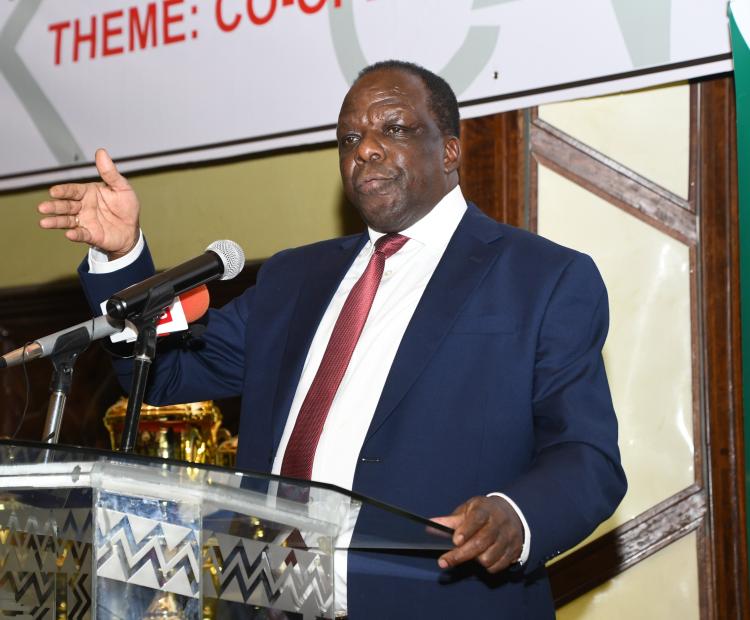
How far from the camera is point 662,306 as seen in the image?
292cm

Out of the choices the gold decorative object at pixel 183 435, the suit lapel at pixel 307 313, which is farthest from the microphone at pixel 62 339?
the gold decorative object at pixel 183 435

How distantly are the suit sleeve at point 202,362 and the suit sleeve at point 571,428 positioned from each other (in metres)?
0.62

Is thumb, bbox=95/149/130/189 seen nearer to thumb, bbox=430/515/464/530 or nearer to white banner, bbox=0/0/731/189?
thumb, bbox=430/515/464/530

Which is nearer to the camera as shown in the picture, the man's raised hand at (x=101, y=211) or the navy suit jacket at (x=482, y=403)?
the navy suit jacket at (x=482, y=403)

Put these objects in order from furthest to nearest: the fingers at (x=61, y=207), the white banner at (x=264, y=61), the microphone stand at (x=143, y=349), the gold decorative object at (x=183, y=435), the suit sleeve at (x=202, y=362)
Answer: the gold decorative object at (x=183, y=435) → the white banner at (x=264, y=61) → the suit sleeve at (x=202, y=362) → the fingers at (x=61, y=207) → the microphone stand at (x=143, y=349)

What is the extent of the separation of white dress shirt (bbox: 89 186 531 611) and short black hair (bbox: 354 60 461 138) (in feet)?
0.46

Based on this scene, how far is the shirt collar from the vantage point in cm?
213

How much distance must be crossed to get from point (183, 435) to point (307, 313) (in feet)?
4.34

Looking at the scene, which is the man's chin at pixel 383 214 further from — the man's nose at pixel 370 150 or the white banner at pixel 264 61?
the white banner at pixel 264 61

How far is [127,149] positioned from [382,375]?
70.2 inches

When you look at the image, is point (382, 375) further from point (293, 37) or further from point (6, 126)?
point (6, 126)

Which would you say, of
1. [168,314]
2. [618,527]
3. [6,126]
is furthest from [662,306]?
[6,126]

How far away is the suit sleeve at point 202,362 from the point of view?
6.92 ft

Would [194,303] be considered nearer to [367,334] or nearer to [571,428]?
[367,334]
